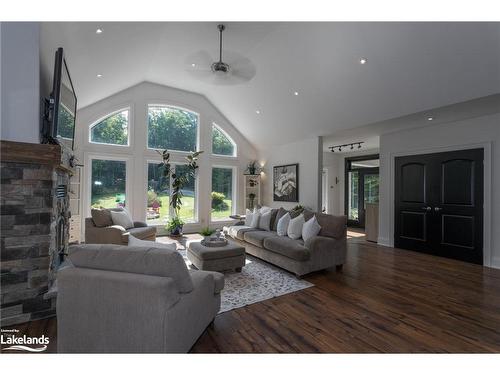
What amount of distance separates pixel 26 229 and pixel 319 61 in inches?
176

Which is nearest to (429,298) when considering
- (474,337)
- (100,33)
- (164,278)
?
(474,337)

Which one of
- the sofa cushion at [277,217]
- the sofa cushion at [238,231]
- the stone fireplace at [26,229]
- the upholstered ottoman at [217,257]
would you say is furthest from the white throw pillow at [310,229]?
the stone fireplace at [26,229]

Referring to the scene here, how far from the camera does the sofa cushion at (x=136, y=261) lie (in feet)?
5.60

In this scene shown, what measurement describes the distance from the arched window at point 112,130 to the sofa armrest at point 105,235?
242 centimetres

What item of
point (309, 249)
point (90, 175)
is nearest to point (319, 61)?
point (309, 249)

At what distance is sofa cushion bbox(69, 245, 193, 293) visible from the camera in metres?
1.71

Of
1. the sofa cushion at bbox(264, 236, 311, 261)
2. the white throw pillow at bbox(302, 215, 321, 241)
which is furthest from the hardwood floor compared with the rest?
the white throw pillow at bbox(302, 215, 321, 241)

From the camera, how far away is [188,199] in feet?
23.7

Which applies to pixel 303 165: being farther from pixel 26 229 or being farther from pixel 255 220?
pixel 26 229

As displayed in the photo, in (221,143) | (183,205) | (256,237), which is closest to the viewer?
(256,237)

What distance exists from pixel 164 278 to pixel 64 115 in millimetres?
2779

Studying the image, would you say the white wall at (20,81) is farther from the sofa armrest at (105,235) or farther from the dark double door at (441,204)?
the dark double door at (441,204)

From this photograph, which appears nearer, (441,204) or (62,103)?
(62,103)

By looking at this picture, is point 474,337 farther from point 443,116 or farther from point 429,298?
point 443,116
